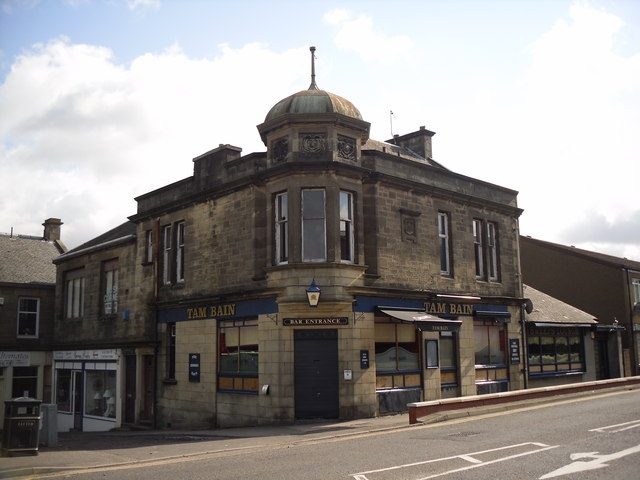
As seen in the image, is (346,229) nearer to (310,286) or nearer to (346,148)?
(310,286)

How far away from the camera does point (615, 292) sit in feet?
117

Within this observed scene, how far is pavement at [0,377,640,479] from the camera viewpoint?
40.0 ft

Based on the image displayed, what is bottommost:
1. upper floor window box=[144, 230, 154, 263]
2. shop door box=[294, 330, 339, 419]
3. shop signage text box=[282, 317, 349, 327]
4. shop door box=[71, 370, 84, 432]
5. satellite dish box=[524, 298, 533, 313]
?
shop door box=[71, 370, 84, 432]

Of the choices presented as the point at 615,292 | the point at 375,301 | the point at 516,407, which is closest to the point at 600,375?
the point at 615,292

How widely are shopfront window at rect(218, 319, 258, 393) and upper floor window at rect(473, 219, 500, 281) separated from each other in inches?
368

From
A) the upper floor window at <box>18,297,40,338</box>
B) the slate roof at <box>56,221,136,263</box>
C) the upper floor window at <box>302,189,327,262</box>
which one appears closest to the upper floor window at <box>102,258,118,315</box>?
the slate roof at <box>56,221,136,263</box>

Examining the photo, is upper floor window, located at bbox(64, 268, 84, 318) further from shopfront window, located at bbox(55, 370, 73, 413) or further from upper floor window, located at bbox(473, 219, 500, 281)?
upper floor window, located at bbox(473, 219, 500, 281)

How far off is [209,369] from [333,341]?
511cm

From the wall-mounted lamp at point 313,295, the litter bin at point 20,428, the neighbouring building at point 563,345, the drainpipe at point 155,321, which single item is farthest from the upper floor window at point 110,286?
the neighbouring building at point 563,345

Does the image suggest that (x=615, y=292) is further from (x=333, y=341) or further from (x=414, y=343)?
(x=333, y=341)

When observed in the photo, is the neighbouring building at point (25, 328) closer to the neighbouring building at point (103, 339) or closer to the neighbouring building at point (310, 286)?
the neighbouring building at point (103, 339)

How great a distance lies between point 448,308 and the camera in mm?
22062

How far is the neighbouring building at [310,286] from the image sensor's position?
60.2ft

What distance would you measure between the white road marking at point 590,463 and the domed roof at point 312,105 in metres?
12.0
